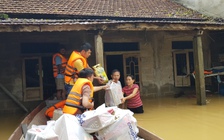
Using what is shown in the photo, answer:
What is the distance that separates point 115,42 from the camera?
360 inches

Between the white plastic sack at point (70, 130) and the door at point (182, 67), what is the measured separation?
7344 mm

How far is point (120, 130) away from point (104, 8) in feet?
23.6

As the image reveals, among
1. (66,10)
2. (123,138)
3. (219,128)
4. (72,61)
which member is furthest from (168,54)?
(123,138)

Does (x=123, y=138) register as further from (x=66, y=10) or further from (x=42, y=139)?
(x=66, y=10)

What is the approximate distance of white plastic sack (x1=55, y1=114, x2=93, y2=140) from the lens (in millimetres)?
3062

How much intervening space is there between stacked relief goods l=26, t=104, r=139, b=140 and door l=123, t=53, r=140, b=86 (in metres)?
5.96

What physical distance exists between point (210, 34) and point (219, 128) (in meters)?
6.46

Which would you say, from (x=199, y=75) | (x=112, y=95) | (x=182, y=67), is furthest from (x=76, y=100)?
(x=182, y=67)

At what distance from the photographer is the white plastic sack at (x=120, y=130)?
130 inches

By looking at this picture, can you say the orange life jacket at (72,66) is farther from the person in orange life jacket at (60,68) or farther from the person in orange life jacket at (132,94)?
the person in orange life jacket at (132,94)

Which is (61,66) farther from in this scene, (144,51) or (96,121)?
(144,51)

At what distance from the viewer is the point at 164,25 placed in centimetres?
684

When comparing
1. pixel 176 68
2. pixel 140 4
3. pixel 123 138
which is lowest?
pixel 123 138

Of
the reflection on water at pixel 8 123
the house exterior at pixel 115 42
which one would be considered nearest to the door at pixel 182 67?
the house exterior at pixel 115 42
